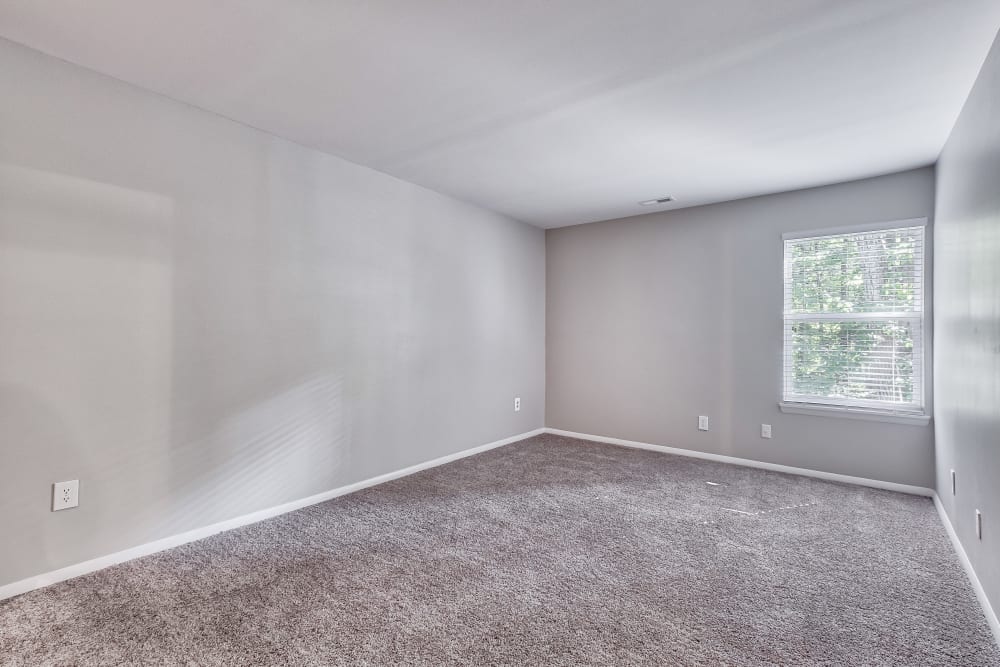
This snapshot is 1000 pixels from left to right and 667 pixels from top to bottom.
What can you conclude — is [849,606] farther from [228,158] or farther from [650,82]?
[228,158]

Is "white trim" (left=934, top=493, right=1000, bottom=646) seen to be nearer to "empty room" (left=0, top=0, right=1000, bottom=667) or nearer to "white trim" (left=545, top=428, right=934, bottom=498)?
"empty room" (left=0, top=0, right=1000, bottom=667)

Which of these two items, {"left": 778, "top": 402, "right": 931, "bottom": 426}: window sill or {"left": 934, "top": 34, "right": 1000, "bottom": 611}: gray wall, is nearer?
{"left": 934, "top": 34, "right": 1000, "bottom": 611}: gray wall

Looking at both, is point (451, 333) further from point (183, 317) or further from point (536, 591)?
point (536, 591)

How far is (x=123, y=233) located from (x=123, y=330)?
470 millimetres

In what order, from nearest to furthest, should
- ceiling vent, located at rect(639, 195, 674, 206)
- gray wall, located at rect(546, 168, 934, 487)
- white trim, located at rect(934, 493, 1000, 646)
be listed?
white trim, located at rect(934, 493, 1000, 646)
gray wall, located at rect(546, 168, 934, 487)
ceiling vent, located at rect(639, 195, 674, 206)

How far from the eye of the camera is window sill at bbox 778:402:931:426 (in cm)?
357

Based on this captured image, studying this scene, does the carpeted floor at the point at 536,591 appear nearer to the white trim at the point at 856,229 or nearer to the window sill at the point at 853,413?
the window sill at the point at 853,413

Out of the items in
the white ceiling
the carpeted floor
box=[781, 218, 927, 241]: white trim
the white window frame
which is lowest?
the carpeted floor

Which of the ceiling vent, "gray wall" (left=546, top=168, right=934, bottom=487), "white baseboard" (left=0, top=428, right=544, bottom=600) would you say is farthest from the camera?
the ceiling vent

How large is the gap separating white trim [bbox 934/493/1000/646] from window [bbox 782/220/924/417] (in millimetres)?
847

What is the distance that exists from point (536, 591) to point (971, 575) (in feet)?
6.49

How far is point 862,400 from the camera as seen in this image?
3793 millimetres

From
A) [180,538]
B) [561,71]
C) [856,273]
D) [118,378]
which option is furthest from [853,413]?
[118,378]

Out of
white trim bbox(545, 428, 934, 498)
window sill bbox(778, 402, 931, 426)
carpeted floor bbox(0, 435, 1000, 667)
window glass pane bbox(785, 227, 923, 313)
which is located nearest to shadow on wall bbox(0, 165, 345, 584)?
carpeted floor bbox(0, 435, 1000, 667)
